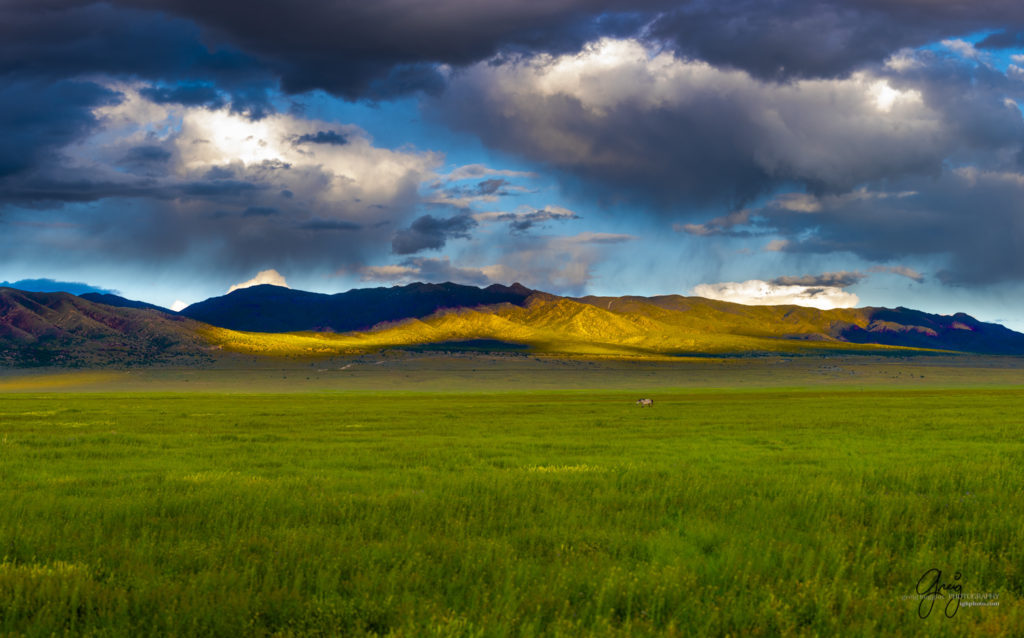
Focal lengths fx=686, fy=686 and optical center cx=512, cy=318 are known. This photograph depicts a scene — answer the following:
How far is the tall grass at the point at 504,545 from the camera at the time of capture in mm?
6578

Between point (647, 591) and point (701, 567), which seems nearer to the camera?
point (647, 591)

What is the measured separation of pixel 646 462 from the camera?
18.3 metres

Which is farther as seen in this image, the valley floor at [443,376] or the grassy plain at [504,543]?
the valley floor at [443,376]

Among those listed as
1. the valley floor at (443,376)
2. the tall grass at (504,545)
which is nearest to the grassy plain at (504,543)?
the tall grass at (504,545)

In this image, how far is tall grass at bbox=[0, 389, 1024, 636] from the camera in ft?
21.6

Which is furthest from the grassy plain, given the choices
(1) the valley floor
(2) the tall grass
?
(1) the valley floor

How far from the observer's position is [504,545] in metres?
8.71

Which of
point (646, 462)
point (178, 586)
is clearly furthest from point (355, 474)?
point (178, 586)

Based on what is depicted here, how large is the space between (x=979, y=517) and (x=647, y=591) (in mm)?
6826

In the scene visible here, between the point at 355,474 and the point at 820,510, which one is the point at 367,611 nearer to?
the point at 820,510
